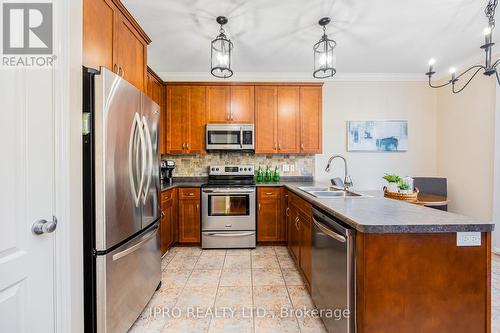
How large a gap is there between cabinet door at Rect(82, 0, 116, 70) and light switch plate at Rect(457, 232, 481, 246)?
7.42 feet

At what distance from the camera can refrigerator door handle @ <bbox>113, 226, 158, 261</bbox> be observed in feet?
4.80

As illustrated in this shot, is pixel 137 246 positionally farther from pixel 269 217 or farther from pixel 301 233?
pixel 269 217

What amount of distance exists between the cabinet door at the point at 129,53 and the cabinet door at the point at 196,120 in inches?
53.3

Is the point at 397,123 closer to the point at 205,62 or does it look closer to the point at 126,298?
the point at 205,62

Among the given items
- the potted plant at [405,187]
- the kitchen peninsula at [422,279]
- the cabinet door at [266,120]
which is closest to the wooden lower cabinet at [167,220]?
the cabinet door at [266,120]

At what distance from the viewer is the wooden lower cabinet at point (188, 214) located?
10.7 feet

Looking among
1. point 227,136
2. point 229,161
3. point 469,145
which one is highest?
point 227,136

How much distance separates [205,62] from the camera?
10.9 feet

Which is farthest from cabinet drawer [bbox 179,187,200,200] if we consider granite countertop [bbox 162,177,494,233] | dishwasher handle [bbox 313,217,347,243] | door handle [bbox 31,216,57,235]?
door handle [bbox 31,216,57,235]

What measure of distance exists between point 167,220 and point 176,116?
5.15ft

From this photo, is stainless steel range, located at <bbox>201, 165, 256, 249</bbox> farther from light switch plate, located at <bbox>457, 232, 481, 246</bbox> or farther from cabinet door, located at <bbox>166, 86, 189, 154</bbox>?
light switch plate, located at <bbox>457, 232, 481, 246</bbox>

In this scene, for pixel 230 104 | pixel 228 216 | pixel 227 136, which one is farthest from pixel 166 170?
pixel 230 104

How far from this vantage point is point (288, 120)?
3580 mm

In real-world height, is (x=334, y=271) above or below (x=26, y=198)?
below
